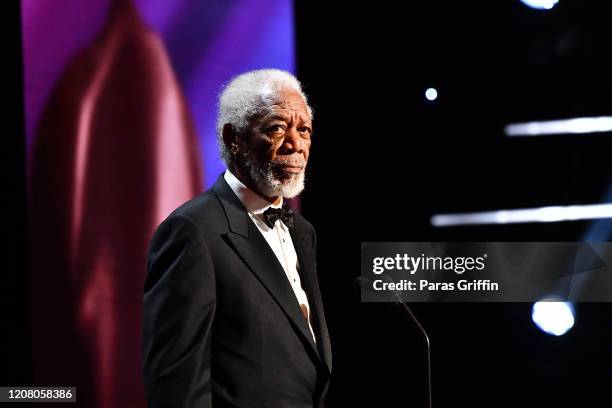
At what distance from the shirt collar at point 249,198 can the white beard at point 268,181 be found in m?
0.02

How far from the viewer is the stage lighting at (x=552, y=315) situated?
326 cm

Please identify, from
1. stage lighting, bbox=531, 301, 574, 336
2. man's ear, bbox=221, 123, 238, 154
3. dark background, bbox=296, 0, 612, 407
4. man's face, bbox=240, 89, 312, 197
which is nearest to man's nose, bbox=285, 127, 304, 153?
man's face, bbox=240, 89, 312, 197

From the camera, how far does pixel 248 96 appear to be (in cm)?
208

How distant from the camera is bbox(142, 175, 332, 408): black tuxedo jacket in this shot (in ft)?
5.68

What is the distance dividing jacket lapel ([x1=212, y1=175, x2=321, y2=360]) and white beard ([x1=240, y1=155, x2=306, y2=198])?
0.10 meters

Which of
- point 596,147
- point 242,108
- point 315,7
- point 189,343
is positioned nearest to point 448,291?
point 596,147

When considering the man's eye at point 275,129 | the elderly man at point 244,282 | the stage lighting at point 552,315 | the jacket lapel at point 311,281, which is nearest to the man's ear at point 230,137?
the elderly man at point 244,282

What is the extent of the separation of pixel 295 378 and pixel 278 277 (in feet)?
0.84

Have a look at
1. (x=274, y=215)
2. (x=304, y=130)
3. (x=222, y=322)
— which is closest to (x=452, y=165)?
(x=304, y=130)

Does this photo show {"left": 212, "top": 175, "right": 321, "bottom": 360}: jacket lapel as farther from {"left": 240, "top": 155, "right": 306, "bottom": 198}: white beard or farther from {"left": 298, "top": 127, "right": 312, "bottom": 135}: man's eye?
{"left": 298, "top": 127, "right": 312, "bottom": 135}: man's eye

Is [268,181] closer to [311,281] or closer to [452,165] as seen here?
[311,281]

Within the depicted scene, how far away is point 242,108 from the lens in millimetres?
2084

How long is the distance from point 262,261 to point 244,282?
0.30ft

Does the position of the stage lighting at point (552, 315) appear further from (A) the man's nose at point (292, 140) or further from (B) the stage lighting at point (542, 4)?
(A) the man's nose at point (292, 140)
